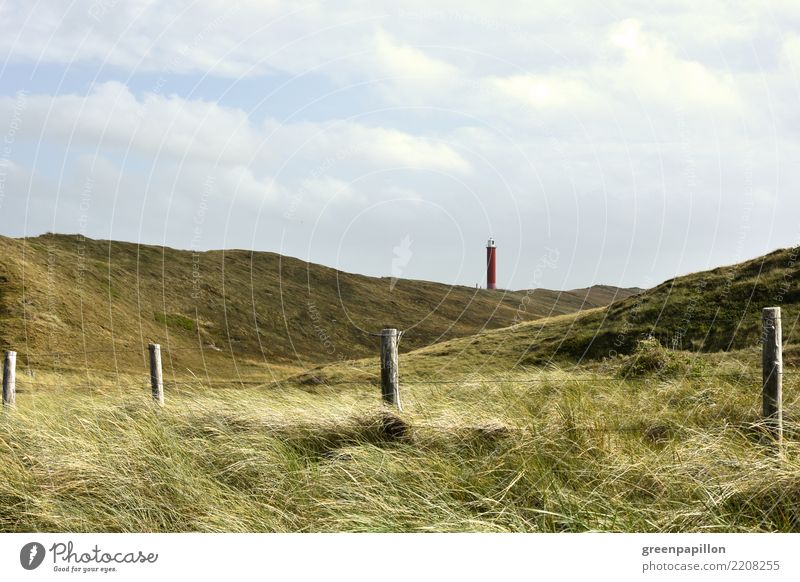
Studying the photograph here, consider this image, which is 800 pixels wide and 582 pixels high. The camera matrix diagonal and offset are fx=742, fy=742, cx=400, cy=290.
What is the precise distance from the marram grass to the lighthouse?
42737 millimetres

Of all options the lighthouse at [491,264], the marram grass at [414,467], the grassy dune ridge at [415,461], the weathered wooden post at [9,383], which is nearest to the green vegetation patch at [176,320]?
the lighthouse at [491,264]

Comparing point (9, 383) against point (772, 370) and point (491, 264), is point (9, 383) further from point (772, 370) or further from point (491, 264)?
point (491, 264)

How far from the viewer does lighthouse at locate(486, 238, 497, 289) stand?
2038 inches

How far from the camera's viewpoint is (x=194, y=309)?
57094 millimetres

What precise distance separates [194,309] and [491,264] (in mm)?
22923

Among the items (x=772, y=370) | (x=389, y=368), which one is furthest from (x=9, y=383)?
(x=772, y=370)

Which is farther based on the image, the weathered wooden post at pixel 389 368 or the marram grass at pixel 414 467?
the weathered wooden post at pixel 389 368

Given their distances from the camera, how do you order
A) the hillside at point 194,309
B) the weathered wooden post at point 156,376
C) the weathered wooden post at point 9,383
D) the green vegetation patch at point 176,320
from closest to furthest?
the weathered wooden post at point 156,376 < the weathered wooden post at point 9,383 < the hillside at point 194,309 < the green vegetation patch at point 176,320
